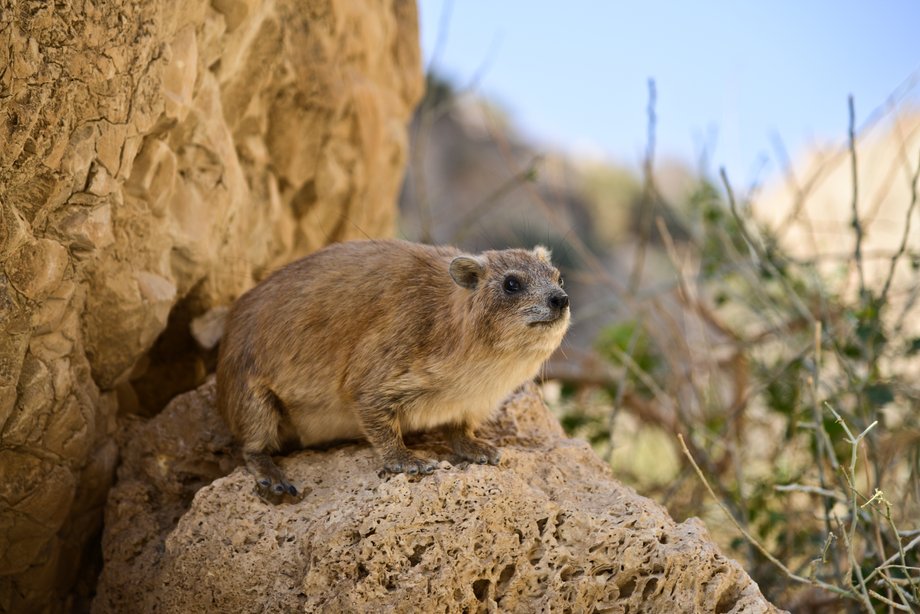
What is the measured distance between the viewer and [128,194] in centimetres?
454

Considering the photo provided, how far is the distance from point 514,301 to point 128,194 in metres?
1.93

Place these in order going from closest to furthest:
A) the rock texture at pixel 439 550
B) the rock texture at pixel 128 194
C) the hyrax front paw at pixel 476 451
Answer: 1. the rock texture at pixel 439 550
2. the rock texture at pixel 128 194
3. the hyrax front paw at pixel 476 451

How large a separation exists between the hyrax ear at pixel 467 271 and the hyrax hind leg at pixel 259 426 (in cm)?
111

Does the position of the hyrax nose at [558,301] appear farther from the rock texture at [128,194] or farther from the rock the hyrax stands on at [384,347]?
the rock texture at [128,194]

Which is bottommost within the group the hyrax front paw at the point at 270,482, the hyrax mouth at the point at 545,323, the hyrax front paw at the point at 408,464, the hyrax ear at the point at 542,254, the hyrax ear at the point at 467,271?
the hyrax front paw at the point at 270,482

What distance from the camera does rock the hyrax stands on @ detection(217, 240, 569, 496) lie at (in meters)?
4.44

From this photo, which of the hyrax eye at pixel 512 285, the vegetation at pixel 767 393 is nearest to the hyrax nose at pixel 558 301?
the hyrax eye at pixel 512 285

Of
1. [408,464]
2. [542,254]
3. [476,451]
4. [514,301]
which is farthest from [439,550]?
[542,254]

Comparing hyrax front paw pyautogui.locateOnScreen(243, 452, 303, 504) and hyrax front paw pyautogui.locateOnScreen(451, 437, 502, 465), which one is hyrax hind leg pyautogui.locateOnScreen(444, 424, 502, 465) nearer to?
hyrax front paw pyautogui.locateOnScreen(451, 437, 502, 465)

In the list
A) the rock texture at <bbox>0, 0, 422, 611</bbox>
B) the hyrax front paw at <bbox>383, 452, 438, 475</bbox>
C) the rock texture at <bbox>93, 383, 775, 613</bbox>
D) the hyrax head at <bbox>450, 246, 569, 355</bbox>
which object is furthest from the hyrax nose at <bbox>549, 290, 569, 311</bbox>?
the rock texture at <bbox>0, 0, 422, 611</bbox>

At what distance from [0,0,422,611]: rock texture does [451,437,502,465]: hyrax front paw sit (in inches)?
67.1

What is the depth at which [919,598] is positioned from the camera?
433 centimetres

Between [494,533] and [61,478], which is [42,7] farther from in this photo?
[494,533]

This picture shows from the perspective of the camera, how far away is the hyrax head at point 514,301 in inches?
174
